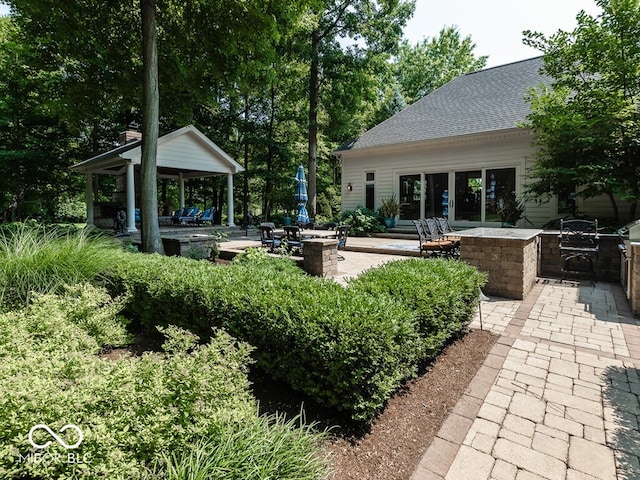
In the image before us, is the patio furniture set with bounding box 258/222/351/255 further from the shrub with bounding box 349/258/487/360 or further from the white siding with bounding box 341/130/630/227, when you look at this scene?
the white siding with bounding box 341/130/630/227

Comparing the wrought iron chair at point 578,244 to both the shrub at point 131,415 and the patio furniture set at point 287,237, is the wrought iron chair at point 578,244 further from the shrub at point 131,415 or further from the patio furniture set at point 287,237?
the shrub at point 131,415

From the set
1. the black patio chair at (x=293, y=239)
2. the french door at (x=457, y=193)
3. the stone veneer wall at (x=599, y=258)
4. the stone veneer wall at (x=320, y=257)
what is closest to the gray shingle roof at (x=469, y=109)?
the french door at (x=457, y=193)

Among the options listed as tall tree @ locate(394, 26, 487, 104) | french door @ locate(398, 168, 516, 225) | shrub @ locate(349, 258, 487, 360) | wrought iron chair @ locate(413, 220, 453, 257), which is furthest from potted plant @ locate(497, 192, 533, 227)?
tall tree @ locate(394, 26, 487, 104)

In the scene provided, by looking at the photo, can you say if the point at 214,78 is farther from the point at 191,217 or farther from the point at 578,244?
the point at 578,244

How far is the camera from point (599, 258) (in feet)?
22.8

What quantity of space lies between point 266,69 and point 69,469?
959 centimetres

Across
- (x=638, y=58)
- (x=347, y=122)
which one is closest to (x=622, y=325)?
(x=638, y=58)

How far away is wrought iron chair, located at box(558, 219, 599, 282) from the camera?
21.9ft

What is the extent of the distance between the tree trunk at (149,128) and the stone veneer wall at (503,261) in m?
6.33

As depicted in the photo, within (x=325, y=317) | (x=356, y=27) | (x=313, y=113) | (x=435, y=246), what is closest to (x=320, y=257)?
(x=435, y=246)

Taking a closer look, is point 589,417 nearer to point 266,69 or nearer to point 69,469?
point 69,469

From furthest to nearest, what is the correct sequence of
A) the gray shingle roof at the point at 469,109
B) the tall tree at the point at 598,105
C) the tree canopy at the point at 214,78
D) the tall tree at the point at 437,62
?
the tall tree at the point at 437,62 < the gray shingle roof at the point at 469,109 < the tree canopy at the point at 214,78 < the tall tree at the point at 598,105

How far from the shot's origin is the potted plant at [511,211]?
11039mm

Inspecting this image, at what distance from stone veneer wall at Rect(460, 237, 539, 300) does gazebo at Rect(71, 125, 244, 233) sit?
32.9 feet
